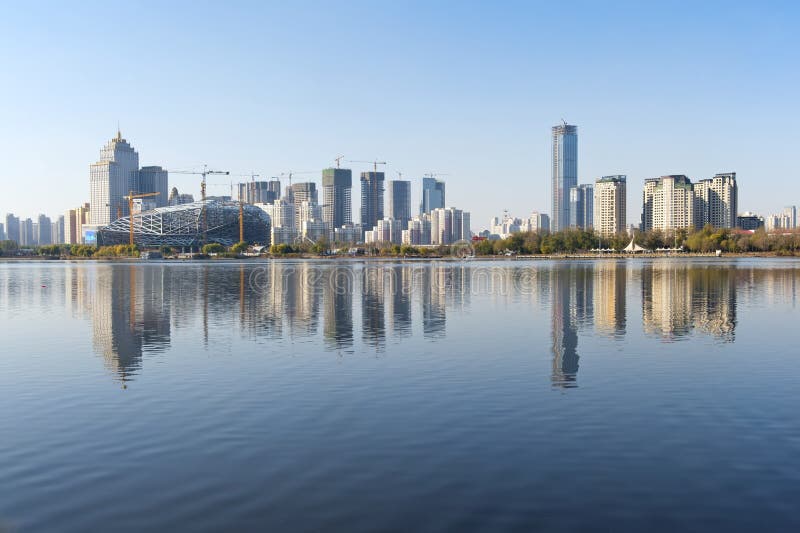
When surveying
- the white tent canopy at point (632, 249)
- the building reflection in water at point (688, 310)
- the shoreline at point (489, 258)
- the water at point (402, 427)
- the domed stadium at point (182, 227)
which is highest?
the domed stadium at point (182, 227)

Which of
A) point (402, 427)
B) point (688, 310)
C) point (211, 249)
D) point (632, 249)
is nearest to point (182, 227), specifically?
point (211, 249)

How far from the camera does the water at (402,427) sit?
721 centimetres

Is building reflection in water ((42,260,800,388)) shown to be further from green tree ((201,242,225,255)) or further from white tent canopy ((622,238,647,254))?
green tree ((201,242,225,255))

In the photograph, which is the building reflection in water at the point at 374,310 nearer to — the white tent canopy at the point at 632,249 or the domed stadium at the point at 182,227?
the white tent canopy at the point at 632,249

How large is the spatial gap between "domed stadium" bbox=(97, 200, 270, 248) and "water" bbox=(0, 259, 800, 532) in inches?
6606

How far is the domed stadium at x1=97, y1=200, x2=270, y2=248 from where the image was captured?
183m

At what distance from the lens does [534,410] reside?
36.9ft

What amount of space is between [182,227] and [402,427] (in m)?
184

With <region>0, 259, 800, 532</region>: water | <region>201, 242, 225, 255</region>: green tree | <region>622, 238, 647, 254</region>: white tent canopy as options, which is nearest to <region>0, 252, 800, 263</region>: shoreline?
<region>622, 238, 647, 254</region>: white tent canopy

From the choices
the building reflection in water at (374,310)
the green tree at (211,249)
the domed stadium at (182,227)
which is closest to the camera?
the building reflection in water at (374,310)

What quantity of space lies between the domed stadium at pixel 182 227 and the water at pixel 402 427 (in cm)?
16780

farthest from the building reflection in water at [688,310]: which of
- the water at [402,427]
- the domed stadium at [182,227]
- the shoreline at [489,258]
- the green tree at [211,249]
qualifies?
the domed stadium at [182,227]

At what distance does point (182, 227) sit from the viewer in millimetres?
184000

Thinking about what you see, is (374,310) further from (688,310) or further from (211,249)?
(211,249)
